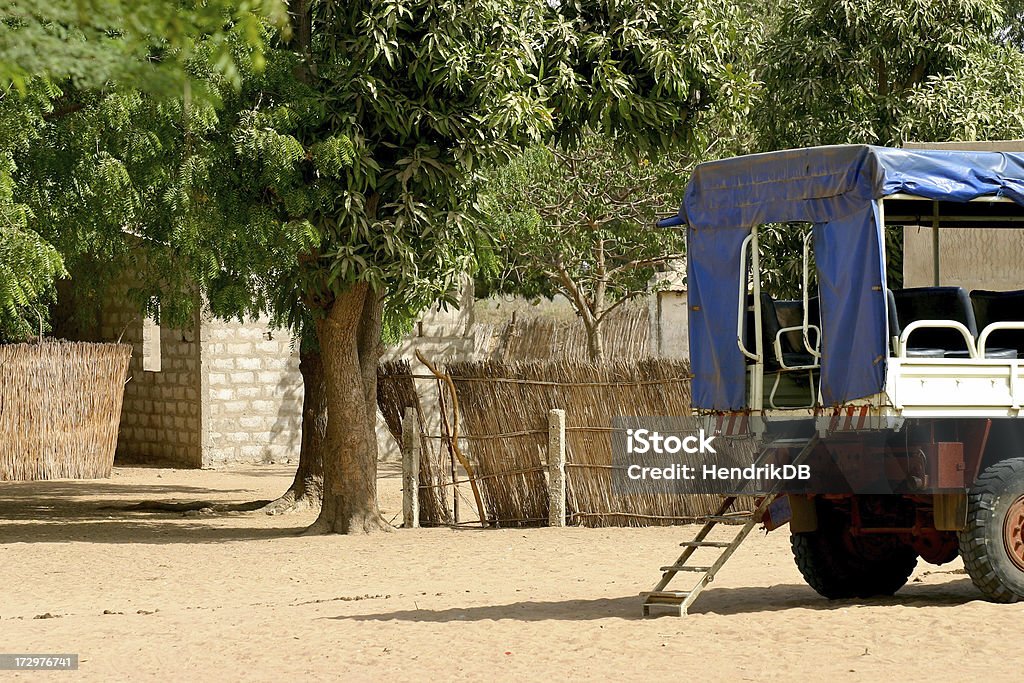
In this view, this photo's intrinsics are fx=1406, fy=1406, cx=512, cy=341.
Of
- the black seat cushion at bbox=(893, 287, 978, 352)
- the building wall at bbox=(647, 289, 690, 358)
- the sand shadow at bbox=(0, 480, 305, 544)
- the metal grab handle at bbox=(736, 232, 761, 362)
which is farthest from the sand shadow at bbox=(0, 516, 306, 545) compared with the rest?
the building wall at bbox=(647, 289, 690, 358)

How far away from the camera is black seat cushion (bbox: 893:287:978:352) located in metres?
9.09

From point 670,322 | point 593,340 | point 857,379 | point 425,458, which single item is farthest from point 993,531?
point 670,322

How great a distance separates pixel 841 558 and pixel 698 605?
1.05m

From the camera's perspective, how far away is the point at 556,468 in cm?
1399

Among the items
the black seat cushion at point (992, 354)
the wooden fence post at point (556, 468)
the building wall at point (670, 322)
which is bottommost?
the wooden fence post at point (556, 468)

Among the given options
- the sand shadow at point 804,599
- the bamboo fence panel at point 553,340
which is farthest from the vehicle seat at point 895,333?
the bamboo fence panel at point 553,340

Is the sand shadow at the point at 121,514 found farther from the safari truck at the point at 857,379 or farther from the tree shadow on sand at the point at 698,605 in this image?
the safari truck at the point at 857,379

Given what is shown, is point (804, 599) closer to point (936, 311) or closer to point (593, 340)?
point (936, 311)

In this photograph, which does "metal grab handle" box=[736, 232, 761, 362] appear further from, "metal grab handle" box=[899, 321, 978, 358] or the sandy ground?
the sandy ground

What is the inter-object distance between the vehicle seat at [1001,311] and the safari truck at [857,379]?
76cm

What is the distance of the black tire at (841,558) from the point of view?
933cm

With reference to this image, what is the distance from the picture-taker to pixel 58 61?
14.2 feet

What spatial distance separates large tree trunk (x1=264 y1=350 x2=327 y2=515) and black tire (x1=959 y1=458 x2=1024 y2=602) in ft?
29.8

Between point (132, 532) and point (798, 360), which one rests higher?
point (798, 360)
